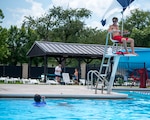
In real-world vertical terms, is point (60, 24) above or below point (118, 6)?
above

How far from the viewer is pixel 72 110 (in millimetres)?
11320

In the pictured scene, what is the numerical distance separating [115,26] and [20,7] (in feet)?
84.1

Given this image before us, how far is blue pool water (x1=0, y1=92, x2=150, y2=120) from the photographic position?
9.98 meters

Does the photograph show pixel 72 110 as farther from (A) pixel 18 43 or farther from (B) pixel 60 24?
(B) pixel 60 24

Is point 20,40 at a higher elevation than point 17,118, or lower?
higher

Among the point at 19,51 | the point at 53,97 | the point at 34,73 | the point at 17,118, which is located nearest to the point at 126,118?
the point at 17,118

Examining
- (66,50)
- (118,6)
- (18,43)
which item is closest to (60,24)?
(18,43)

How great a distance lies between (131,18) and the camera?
57250mm

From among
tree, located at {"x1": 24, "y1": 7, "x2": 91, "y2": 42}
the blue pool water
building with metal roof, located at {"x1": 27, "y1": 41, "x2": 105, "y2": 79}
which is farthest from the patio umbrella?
tree, located at {"x1": 24, "y1": 7, "x2": 91, "y2": 42}

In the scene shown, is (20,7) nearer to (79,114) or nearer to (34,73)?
(34,73)

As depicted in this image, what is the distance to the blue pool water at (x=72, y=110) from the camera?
32.7 feet

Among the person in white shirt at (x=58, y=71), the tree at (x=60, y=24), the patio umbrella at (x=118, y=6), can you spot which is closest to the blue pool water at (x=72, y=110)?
the patio umbrella at (x=118, y=6)

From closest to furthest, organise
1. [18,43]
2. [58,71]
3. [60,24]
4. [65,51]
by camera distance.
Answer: [58,71], [65,51], [18,43], [60,24]

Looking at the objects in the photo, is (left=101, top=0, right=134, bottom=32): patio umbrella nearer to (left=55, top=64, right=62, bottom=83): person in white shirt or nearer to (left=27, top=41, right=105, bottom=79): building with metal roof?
(left=55, top=64, right=62, bottom=83): person in white shirt
